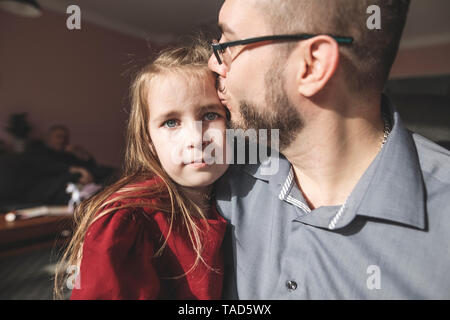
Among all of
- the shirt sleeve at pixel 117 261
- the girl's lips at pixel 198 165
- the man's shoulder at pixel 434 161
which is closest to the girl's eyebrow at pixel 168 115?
the girl's lips at pixel 198 165

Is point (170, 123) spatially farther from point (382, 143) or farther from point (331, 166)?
point (382, 143)

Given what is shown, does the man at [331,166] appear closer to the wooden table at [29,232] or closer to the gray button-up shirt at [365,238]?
the gray button-up shirt at [365,238]

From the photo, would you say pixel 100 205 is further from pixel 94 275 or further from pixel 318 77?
pixel 318 77

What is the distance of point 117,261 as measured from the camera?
2.06 ft

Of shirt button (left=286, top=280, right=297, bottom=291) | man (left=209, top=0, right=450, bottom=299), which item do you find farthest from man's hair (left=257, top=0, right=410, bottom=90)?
shirt button (left=286, top=280, right=297, bottom=291)

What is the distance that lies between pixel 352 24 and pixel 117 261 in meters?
0.77

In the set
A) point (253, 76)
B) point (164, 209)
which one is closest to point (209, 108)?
point (253, 76)

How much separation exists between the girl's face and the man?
6 cm

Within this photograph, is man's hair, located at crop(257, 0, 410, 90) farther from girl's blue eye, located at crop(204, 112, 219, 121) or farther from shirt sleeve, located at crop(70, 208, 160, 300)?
shirt sleeve, located at crop(70, 208, 160, 300)

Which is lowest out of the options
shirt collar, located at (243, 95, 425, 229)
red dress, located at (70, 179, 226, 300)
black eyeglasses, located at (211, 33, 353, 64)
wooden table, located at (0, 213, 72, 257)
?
wooden table, located at (0, 213, 72, 257)

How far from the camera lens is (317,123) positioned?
79cm

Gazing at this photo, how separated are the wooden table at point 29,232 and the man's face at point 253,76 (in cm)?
153

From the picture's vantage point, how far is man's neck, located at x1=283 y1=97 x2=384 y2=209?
79 cm
